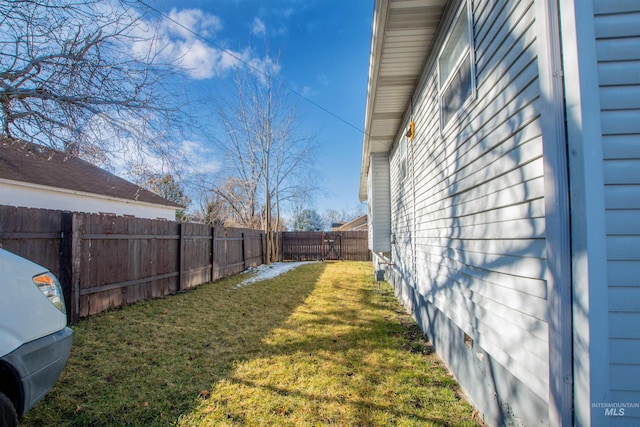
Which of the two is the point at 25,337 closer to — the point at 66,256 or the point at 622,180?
the point at 622,180

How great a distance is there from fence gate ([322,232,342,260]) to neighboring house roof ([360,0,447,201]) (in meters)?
11.0

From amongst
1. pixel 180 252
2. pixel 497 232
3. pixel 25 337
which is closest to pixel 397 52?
pixel 497 232

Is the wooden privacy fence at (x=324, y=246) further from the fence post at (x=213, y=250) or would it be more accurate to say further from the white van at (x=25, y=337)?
the white van at (x=25, y=337)

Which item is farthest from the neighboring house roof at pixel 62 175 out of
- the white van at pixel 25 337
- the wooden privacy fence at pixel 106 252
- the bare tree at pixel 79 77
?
the white van at pixel 25 337

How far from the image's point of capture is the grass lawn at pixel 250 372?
2336mm

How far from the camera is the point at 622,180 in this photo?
135cm

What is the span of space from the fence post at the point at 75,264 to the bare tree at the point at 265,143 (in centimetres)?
979

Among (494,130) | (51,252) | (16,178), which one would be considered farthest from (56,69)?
(16,178)

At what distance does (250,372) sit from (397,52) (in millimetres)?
4643

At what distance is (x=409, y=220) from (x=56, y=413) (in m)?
5.31

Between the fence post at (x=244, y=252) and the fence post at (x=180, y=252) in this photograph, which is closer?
the fence post at (x=180, y=252)

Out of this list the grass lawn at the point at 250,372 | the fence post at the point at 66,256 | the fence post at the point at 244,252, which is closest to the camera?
the grass lawn at the point at 250,372

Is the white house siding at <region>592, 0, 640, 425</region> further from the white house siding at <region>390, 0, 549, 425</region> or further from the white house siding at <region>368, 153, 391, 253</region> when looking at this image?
the white house siding at <region>368, 153, 391, 253</region>

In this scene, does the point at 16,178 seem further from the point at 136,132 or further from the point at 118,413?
the point at 118,413
